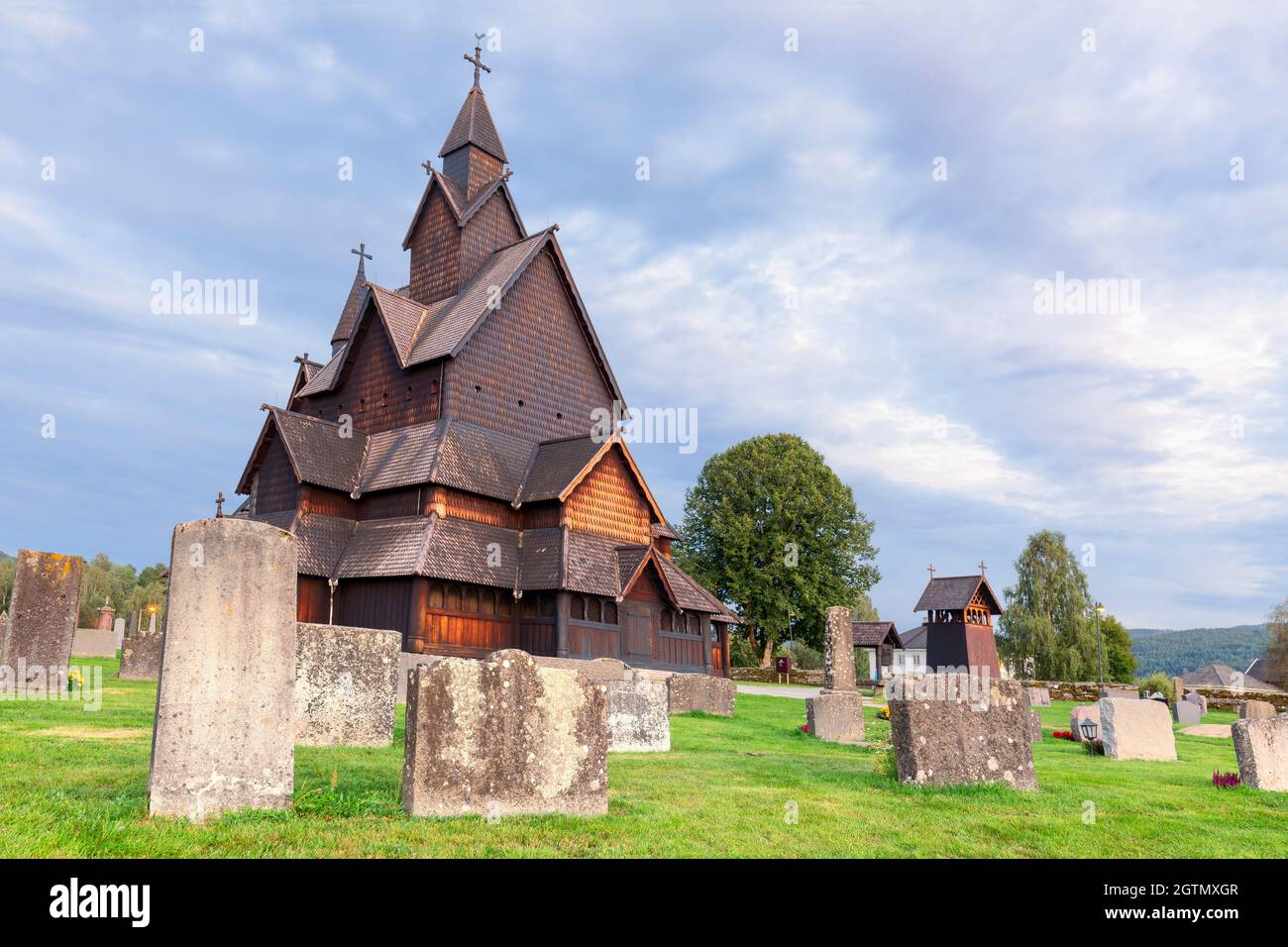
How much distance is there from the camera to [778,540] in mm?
55500

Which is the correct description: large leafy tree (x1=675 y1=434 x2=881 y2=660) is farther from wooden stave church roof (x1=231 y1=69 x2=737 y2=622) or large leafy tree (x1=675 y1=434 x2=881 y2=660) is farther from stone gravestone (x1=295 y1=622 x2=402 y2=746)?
stone gravestone (x1=295 y1=622 x2=402 y2=746)

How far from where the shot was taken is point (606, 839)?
655 cm

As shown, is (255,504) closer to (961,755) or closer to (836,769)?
(836,769)

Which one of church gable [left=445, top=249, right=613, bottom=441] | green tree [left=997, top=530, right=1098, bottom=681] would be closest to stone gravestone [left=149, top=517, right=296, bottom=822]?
church gable [left=445, top=249, right=613, bottom=441]

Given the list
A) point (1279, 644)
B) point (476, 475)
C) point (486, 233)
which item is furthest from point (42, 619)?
point (1279, 644)

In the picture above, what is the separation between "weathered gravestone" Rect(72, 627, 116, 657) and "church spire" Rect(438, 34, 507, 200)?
2252 cm

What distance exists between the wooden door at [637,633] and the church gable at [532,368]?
7.34m

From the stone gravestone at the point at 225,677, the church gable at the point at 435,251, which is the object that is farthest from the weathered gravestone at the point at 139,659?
the church gable at the point at 435,251

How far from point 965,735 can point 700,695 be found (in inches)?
496

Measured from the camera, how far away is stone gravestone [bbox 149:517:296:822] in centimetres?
664

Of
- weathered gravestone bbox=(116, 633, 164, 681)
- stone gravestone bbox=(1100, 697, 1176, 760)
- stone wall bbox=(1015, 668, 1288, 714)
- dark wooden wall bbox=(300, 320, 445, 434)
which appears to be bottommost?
stone wall bbox=(1015, 668, 1288, 714)

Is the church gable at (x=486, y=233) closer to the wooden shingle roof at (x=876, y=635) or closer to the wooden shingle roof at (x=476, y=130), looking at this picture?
the wooden shingle roof at (x=476, y=130)
